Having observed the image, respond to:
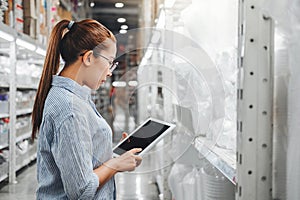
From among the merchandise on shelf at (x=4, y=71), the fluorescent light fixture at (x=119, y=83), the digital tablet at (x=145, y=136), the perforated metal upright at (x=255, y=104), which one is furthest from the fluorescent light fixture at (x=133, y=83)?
the merchandise on shelf at (x=4, y=71)

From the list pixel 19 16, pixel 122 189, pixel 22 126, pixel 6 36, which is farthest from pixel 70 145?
pixel 22 126

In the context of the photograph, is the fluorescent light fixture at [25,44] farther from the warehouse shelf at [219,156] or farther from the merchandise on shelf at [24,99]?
the warehouse shelf at [219,156]

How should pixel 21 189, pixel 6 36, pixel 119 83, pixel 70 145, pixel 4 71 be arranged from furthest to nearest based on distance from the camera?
pixel 4 71, pixel 21 189, pixel 6 36, pixel 119 83, pixel 70 145

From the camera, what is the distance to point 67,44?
4.29ft

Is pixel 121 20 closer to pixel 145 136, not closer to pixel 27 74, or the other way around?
pixel 145 136

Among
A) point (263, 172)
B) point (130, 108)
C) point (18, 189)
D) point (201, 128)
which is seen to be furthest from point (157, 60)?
point (18, 189)

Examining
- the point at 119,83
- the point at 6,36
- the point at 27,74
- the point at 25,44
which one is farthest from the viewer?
the point at 27,74

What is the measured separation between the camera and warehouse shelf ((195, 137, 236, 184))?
1275 millimetres

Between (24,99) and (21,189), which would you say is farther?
(24,99)

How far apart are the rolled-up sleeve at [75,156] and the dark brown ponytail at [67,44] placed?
8.7 inches

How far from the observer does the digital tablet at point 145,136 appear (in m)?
1.30

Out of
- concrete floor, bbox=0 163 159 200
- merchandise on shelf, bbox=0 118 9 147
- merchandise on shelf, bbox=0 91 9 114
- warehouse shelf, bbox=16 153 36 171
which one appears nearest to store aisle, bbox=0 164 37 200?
concrete floor, bbox=0 163 159 200

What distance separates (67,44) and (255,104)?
622 millimetres

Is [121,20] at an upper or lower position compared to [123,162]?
upper
